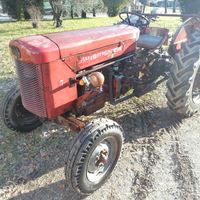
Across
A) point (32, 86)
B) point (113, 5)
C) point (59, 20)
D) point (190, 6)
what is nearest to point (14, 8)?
point (59, 20)

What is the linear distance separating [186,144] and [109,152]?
4.69 feet

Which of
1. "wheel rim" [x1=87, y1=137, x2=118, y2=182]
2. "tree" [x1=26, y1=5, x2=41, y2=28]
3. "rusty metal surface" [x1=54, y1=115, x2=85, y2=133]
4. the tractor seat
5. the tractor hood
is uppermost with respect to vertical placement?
the tractor hood

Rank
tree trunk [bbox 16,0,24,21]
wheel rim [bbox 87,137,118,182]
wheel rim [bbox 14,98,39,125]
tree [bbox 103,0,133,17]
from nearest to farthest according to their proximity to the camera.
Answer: wheel rim [bbox 87,137,118,182] < wheel rim [bbox 14,98,39,125] < tree trunk [bbox 16,0,24,21] < tree [bbox 103,0,133,17]

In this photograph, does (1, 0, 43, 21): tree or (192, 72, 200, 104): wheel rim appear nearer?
(192, 72, 200, 104): wheel rim

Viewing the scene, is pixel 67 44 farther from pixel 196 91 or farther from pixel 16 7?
pixel 16 7

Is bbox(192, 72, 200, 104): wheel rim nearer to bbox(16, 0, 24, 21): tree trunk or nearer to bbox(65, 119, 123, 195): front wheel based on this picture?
bbox(65, 119, 123, 195): front wheel

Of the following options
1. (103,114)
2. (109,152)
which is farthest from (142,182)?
(103,114)

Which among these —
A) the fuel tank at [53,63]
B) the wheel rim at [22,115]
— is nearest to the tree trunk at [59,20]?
the wheel rim at [22,115]

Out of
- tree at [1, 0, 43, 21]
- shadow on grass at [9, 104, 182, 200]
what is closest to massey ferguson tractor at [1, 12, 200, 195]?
shadow on grass at [9, 104, 182, 200]

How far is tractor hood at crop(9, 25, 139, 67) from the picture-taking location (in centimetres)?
206

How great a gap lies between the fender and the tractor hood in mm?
1232

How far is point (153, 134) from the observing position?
3.50 metres

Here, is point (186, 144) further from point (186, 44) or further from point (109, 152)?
point (186, 44)

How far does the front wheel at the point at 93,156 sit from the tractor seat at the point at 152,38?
2.09m
